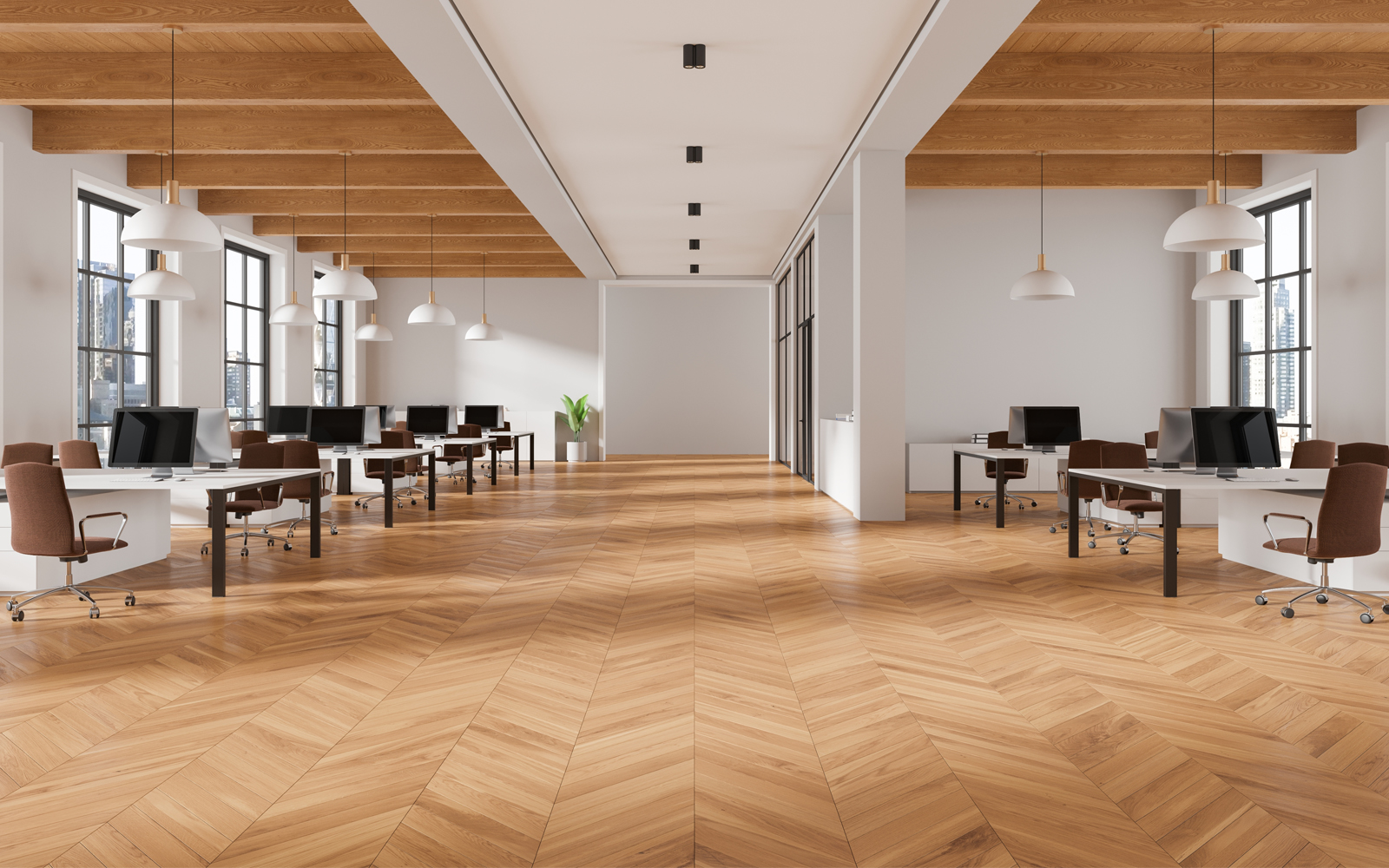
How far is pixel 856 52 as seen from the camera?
5918 millimetres

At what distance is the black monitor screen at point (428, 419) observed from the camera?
1158 centimetres

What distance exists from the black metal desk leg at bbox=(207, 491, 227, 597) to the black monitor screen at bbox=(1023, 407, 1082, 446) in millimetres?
6816

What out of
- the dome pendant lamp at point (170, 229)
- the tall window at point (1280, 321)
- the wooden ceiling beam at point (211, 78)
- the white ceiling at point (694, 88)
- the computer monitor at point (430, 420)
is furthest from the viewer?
the computer monitor at point (430, 420)

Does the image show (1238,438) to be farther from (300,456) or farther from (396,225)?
(396,225)

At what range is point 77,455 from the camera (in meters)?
6.86

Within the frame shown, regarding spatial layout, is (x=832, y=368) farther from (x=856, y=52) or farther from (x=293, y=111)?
(x=293, y=111)

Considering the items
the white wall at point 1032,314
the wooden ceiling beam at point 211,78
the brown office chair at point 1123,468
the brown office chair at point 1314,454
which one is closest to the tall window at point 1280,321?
the white wall at point 1032,314

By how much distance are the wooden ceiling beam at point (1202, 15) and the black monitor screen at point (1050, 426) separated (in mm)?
3878

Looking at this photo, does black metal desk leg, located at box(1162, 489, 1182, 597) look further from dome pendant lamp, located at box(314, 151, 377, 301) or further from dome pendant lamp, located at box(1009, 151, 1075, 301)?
dome pendant lamp, located at box(314, 151, 377, 301)

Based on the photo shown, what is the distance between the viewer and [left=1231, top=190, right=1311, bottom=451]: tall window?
923 centimetres

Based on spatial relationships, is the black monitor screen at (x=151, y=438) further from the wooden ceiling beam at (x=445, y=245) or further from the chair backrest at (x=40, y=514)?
the wooden ceiling beam at (x=445, y=245)

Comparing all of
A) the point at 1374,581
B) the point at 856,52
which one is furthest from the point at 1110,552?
the point at 856,52

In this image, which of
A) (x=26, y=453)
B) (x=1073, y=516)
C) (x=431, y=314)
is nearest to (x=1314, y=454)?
(x=1073, y=516)

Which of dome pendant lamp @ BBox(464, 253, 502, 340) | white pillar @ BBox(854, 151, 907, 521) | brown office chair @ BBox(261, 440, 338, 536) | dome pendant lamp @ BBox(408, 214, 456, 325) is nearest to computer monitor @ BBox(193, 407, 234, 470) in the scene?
brown office chair @ BBox(261, 440, 338, 536)
